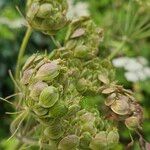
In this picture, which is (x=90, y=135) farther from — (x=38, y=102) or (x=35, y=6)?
(x=35, y=6)

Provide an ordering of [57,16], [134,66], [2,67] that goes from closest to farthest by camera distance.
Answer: [57,16]
[134,66]
[2,67]

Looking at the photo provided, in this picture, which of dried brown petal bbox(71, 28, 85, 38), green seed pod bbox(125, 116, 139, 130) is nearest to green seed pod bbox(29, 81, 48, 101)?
green seed pod bbox(125, 116, 139, 130)

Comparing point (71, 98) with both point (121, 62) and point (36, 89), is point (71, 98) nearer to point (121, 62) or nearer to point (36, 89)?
point (36, 89)

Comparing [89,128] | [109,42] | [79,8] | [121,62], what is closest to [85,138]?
[89,128]

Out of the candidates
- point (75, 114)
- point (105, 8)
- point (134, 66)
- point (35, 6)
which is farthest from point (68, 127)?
point (105, 8)

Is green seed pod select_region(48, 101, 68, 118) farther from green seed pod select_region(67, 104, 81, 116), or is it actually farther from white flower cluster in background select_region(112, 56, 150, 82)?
white flower cluster in background select_region(112, 56, 150, 82)

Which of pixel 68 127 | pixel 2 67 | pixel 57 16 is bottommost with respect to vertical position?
pixel 2 67
